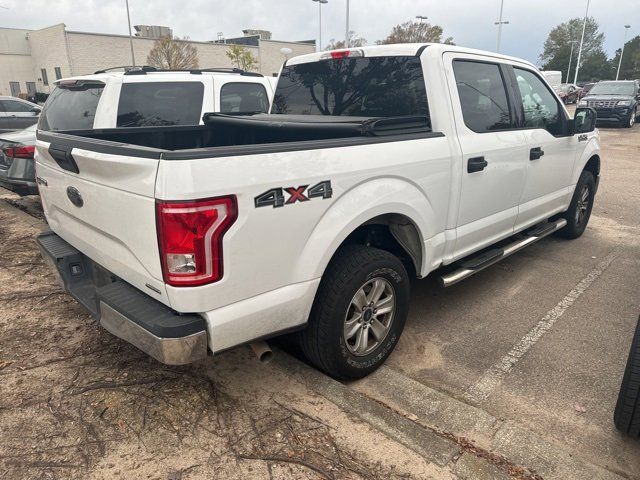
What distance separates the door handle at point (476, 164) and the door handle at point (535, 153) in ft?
2.83

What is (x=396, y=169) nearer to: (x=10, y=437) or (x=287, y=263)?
(x=287, y=263)

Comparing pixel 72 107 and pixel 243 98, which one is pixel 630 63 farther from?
pixel 72 107

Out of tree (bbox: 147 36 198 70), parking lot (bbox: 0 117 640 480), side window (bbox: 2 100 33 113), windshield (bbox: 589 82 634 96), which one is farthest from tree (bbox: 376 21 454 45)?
parking lot (bbox: 0 117 640 480)

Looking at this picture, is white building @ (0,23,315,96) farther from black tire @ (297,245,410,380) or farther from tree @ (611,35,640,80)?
tree @ (611,35,640,80)

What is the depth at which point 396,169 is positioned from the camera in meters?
2.86

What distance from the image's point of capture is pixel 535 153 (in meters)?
4.19

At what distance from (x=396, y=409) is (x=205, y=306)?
1322 millimetres

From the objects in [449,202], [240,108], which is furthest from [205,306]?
[240,108]

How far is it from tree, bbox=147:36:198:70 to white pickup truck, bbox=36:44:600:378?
37674 mm

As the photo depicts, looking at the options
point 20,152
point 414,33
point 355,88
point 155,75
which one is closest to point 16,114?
point 20,152

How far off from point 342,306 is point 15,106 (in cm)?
1316

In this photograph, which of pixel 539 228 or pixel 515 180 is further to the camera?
pixel 539 228

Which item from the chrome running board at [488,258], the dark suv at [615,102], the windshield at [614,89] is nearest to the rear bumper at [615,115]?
the dark suv at [615,102]

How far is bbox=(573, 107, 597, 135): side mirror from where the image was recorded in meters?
4.82
